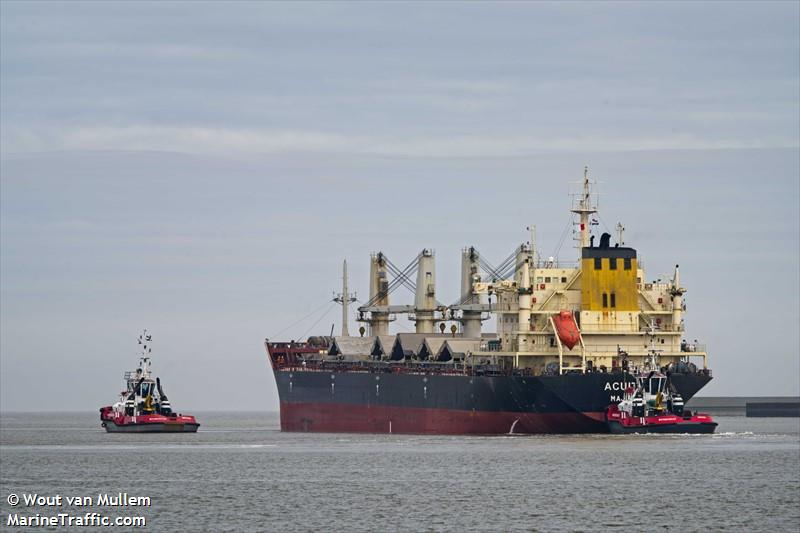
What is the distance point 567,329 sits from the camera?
2975 inches

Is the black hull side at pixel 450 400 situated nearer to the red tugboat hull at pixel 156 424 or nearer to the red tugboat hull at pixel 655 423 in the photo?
the red tugboat hull at pixel 655 423

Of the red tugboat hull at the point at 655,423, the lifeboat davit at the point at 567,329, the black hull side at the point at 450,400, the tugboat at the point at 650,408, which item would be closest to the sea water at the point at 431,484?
the red tugboat hull at the point at 655,423

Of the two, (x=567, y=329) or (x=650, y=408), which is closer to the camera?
(x=650, y=408)

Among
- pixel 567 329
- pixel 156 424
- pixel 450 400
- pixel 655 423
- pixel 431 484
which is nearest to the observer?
pixel 431 484

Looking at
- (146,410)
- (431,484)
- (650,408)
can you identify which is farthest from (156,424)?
(431,484)

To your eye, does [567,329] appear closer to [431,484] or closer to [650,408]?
[650,408]

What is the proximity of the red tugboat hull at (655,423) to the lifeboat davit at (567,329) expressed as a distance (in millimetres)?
3961

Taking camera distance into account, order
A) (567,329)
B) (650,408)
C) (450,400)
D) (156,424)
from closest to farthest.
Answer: (650,408) → (567,329) → (450,400) → (156,424)

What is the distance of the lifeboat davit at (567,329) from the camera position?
247 ft

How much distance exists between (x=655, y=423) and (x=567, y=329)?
5.96 metres

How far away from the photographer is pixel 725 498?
1991 inches

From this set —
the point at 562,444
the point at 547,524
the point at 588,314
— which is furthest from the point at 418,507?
the point at 588,314

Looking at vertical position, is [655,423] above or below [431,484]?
above

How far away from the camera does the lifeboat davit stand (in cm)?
7538
